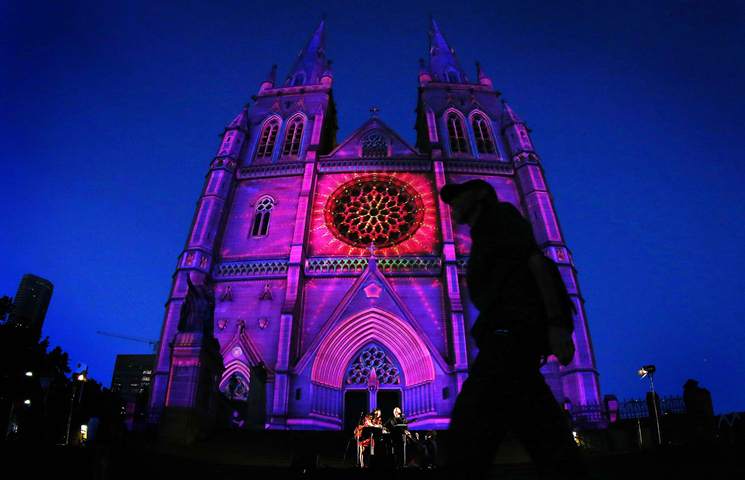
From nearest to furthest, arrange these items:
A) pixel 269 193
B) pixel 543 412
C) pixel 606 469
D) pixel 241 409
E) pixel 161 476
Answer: pixel 543 412 → pixel 161 476 → pixel 606 469 → pixel 241 409 → pixel 269 193

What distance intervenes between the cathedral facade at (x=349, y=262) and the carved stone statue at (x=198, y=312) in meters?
3.73

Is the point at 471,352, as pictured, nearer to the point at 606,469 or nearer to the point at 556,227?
the point at 556,227

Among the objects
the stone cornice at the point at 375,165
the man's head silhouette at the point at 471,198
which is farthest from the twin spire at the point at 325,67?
the man's head silhouette at the point at 471,198

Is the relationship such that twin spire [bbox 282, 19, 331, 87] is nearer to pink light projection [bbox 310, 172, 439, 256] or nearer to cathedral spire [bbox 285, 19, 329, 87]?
cathedral spire [bbox 285, 19, 329, 87]

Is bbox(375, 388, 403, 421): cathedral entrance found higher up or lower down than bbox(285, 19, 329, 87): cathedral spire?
lower down

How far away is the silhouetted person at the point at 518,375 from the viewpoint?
5.98ft

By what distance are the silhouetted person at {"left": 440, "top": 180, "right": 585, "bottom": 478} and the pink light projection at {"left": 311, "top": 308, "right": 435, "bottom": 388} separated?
15192 millimetres

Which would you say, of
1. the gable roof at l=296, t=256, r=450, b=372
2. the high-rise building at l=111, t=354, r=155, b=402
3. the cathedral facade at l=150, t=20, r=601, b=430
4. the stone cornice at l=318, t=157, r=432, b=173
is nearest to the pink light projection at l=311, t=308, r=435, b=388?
the cathedral facade at l=150, t=20, r=601, b=430

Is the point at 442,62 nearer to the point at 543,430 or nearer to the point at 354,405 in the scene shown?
the point at 354,405

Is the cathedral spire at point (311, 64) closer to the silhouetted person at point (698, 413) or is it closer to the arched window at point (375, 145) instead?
the arched window at point (375, 145)

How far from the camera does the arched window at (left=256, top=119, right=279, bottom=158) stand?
969 inches

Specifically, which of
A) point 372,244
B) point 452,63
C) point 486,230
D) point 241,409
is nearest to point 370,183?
point 372,244

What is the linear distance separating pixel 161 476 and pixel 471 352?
1380 cm

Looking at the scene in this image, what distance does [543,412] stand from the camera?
1.87 meters
